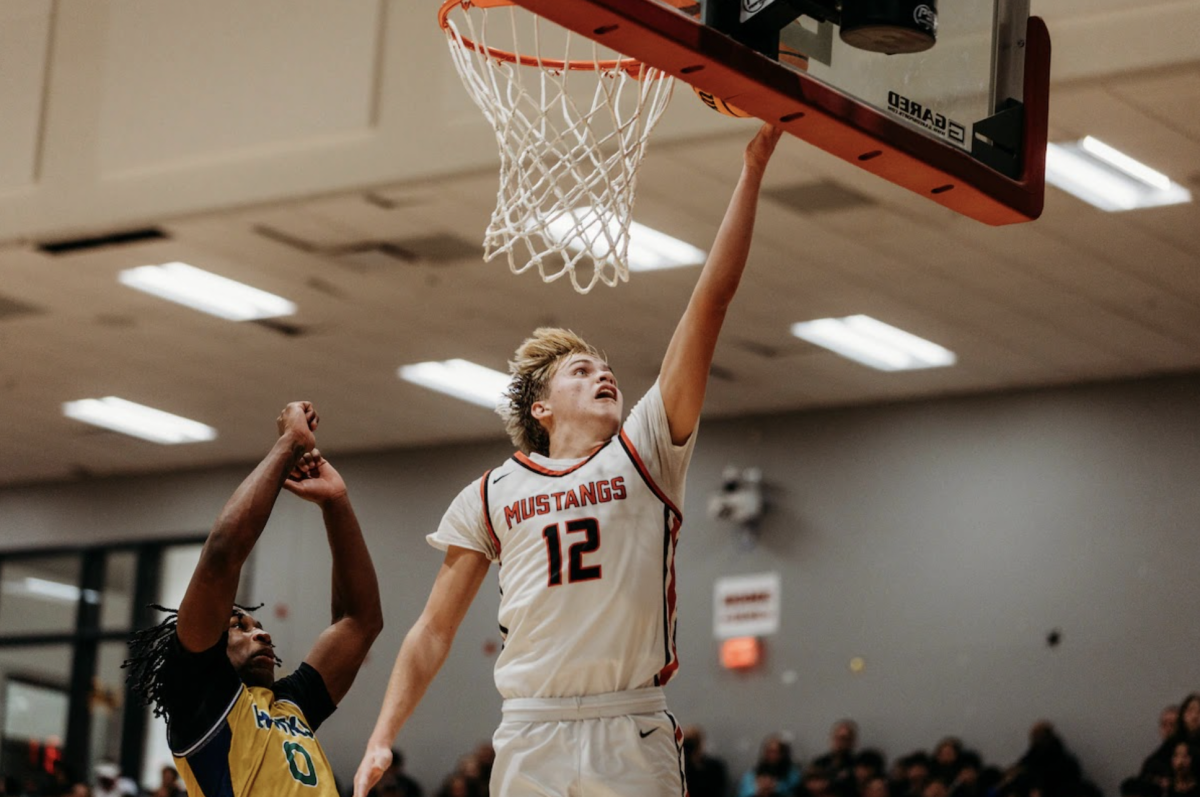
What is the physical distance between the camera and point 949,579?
15328 millimetres

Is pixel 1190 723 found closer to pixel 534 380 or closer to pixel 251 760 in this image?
pixel 534 380

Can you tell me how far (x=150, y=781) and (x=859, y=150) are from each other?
1622 cm

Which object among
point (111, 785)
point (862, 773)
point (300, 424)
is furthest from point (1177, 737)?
point (111, 785)

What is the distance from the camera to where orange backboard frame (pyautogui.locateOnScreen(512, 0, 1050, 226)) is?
15.1ft

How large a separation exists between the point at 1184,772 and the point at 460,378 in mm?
7237

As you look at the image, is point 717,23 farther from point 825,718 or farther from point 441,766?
point 441,766

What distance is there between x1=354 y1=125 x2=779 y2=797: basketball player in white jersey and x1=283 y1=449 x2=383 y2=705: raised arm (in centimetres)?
59

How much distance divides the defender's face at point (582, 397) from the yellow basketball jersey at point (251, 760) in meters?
1.23

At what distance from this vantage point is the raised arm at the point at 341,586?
571 cm

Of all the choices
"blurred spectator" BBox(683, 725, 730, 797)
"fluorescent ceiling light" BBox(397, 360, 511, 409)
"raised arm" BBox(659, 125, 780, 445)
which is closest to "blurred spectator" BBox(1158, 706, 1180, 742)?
"blurred spectator" BBox(683, 725, 730, 797)

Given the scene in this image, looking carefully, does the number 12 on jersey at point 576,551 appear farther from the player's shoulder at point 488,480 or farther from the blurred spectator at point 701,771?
the blurred spectator at point 701,771

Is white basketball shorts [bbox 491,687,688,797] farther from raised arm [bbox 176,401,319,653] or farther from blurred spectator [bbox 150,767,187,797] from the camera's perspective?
blurred spectator [bbox 150,767,187,797]

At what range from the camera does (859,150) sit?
16.9 feet

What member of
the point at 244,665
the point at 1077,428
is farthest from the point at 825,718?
the point at 244,665
